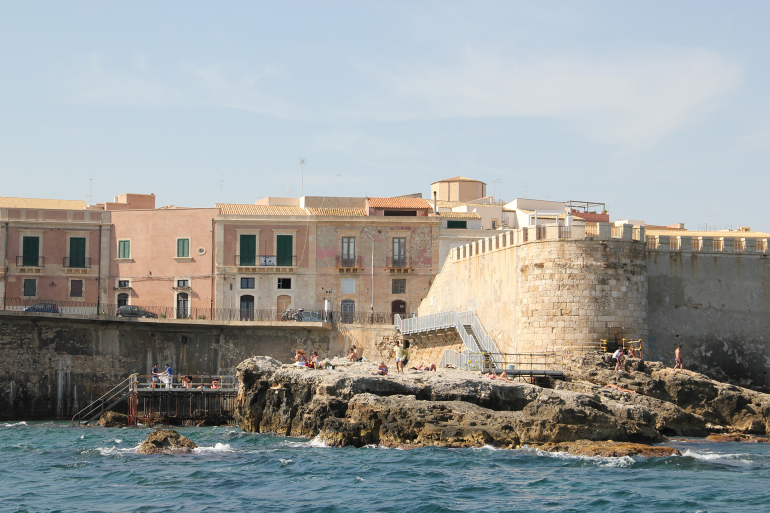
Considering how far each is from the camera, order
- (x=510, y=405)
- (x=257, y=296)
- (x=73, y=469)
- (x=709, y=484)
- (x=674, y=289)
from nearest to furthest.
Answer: (x=709, y=484) → (x=73, y=469) → (x=510, y=405) → (x=674, y=289) → (x=257, y=296)

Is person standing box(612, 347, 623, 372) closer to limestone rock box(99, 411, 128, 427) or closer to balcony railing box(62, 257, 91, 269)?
limestone rock box(99, 411, 128, 427)

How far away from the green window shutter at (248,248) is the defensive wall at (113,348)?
462cm

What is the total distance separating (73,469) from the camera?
936 inches

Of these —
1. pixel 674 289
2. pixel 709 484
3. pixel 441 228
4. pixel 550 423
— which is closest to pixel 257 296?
pixel 441 228

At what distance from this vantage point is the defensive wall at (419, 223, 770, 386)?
30.5 m

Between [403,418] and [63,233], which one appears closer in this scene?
[403,418]

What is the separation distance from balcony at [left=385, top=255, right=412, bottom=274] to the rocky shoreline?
13.4 metres

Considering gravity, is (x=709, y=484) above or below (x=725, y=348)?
below

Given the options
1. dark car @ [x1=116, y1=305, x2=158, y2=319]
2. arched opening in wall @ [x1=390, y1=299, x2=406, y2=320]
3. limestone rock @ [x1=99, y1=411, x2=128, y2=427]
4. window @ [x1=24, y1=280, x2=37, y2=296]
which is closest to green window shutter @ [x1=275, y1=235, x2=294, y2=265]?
arched opening in wall @ [x1=390, y1=299, x2=406, y2=320]

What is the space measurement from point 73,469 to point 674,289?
1924cm

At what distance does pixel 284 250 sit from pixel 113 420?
1342 centimetres

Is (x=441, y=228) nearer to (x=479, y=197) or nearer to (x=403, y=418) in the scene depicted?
(x=479, y=197)

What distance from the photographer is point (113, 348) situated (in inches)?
1586

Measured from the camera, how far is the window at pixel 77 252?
4553cm
